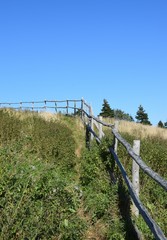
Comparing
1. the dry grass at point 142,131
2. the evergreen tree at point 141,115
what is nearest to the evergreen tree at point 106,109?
the evergreen tree at point 141,115

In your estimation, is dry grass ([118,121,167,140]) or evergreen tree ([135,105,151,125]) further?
evergreen tree ([135,105,151,125])

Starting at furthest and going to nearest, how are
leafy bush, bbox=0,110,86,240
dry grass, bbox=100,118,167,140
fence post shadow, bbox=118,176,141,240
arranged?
dry grass, bbox=100,118,167,140 → fence post shadow, bbox=118,176,141,240 → leafy bush, bbox=0,110,86,240

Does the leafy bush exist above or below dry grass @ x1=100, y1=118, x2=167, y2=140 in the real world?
below

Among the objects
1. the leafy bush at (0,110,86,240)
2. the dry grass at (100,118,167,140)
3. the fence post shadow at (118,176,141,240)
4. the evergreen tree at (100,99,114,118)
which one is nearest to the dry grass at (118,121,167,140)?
the dry grass at (100,118,167,140)

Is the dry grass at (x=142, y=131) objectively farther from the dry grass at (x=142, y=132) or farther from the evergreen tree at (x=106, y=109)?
the evergreen tree at (x=106, y=109)

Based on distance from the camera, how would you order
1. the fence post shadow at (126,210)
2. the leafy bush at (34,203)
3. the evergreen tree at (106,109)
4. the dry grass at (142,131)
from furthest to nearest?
the evergreen tree at (106,109) → the dry grass at (142,131) → the fence post shadow at (126,210) → the leafy bush at (34,203)

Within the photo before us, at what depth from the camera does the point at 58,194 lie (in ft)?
21.4

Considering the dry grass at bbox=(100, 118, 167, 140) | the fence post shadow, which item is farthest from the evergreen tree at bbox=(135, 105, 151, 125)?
the fence post shadow

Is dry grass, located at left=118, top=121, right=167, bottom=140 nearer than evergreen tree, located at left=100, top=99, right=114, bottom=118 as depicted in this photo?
Yes

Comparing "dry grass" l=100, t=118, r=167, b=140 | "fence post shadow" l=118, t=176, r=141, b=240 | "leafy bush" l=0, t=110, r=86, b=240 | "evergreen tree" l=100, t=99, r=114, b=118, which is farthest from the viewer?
"evergreen tree" l=100, t=99, r=114, b=118

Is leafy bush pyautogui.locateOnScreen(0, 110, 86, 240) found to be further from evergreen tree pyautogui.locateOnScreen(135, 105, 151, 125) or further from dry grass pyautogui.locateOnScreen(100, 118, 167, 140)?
evergreen tree pyautogui.locateOnScreen(135, 105, 151, 125)

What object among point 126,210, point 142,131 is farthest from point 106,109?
point 126,210

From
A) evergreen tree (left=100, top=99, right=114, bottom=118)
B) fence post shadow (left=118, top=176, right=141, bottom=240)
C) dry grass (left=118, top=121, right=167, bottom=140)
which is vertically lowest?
fence post shadow (left=118, top=176, right=141, bottom=240)

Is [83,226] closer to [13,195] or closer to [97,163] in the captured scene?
[13,195]
